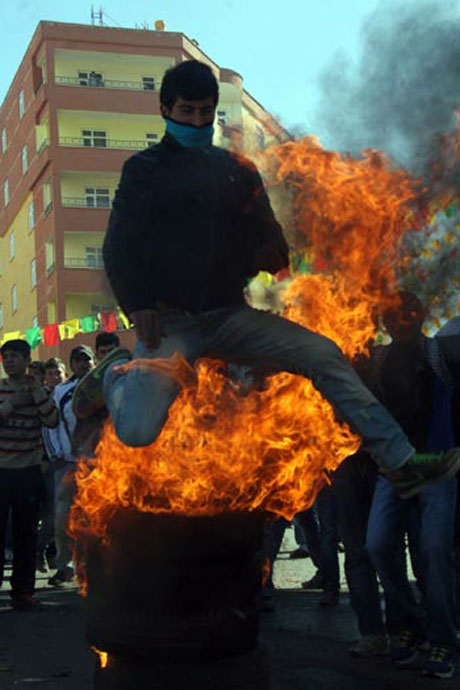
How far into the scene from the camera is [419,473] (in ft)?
14.7

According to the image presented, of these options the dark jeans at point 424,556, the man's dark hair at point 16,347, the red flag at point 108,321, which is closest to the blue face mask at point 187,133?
the dark jeans at point 424,556

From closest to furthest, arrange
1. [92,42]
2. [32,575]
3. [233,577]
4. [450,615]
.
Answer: [233,577] < [450,615] < [32,575] < [92,42]

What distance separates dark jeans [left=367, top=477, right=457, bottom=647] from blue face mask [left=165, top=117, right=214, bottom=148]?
8.30 feet

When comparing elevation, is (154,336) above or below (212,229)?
below

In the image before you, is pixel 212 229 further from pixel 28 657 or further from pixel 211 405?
pixel 28 657

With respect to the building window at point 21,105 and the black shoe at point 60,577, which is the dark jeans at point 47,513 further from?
the building window at point 21,105

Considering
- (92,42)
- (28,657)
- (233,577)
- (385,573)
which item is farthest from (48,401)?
(92,42)

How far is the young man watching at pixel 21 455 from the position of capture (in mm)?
8625

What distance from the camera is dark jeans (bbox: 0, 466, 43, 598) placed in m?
8.60

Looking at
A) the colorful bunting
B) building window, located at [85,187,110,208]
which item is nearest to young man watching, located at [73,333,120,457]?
the colorful bunting

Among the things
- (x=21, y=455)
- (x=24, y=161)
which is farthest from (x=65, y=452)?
(x=24, y=161)

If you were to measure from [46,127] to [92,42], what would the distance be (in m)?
4.18

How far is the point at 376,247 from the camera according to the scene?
5.21 meters

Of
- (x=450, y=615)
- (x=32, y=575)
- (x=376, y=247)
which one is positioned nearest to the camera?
(x=376, y=247)
